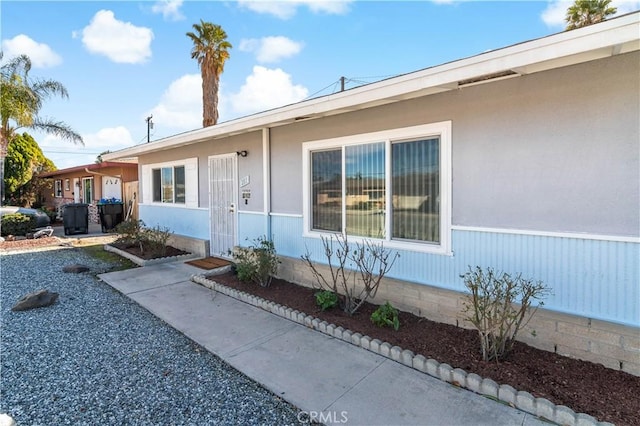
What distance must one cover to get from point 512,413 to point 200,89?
1640cm

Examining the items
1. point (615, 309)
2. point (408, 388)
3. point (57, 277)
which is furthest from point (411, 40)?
point (57, 277)

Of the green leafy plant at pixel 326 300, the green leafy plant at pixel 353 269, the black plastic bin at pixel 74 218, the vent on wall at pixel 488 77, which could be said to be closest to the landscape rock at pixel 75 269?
the green leafy plant at pixel 353 269

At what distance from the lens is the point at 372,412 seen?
2.66m

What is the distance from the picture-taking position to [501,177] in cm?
369

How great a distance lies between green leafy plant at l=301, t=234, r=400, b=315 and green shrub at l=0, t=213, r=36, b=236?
474 inches

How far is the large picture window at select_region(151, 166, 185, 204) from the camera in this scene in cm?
912

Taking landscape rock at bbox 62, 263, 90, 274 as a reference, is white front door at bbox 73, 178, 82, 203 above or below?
above

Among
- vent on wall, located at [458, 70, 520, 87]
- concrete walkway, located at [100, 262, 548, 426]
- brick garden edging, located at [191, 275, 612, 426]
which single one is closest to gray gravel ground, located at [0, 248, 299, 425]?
concrete walkway, located at [100, 262, 548, 426]

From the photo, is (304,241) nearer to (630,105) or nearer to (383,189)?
(383,189)

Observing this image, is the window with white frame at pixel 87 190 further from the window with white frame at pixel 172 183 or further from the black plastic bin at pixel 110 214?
the window with white frame at pixel 172 183

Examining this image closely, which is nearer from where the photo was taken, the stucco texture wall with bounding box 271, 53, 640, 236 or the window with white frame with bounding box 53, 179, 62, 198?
the stucco texture wall with bounding box 271, 53, 640, 236

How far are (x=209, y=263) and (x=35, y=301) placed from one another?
3069 mm

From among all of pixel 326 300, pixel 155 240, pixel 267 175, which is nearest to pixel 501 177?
pixel 326 300

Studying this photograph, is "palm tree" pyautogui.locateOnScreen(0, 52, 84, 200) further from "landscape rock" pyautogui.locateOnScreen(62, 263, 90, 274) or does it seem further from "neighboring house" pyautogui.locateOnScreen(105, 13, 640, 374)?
"neighboring house" pyautogui.locateOnScreen(105, 13, 640, 374)
